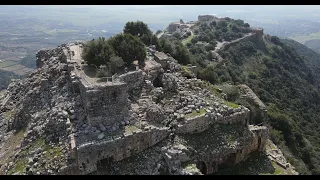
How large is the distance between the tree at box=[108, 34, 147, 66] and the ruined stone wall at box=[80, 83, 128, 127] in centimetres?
590

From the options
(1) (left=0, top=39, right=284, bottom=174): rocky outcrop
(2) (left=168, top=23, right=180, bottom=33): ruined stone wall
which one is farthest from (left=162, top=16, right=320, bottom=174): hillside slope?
(1) (left=0, top=39, right=284, bottom=174): rocky outcrop

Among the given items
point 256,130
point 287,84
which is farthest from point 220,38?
point 256,130

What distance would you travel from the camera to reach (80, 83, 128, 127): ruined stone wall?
15.3 m

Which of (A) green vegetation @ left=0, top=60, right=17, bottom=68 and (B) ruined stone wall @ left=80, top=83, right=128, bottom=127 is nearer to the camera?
(B) ruined stone wall @ left=80, top=83, right=128, bottom=127

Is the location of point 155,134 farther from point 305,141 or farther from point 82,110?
point 305,141

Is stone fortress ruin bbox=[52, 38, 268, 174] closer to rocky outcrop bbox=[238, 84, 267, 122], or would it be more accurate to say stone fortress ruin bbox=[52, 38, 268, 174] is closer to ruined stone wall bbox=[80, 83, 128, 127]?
ruined stone wall bbox=[80, 83, 128, 127]

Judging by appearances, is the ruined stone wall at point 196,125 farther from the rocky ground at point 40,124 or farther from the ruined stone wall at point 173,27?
the ruined stone wall at point 173,27

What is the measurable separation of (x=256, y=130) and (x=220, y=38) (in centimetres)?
4570

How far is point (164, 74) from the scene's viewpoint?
835 inches

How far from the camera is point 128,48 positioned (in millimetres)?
21750

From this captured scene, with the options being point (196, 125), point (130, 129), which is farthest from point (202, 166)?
point (130, 129)

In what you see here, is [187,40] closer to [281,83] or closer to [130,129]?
[281,83]

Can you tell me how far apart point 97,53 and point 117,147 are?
831cm

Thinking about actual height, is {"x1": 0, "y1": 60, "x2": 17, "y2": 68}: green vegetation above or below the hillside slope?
below
